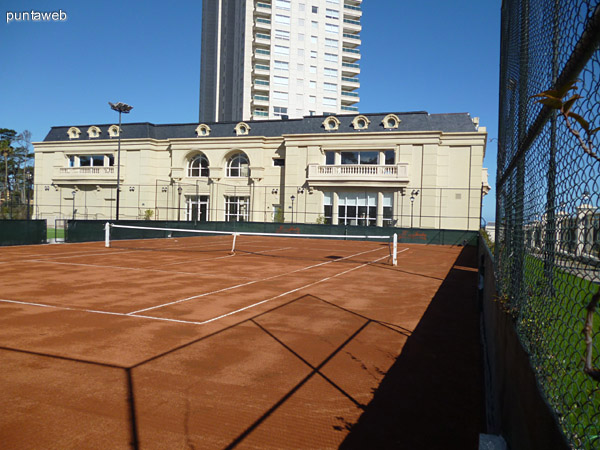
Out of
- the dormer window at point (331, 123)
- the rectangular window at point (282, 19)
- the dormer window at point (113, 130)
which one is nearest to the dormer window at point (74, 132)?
the dormer window at point (113, 130)

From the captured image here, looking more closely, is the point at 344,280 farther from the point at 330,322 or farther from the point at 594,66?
the point at 594,66

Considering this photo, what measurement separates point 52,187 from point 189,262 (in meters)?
39.6

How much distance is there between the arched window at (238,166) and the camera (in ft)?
148

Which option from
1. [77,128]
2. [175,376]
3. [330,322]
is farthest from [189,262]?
[77,128]

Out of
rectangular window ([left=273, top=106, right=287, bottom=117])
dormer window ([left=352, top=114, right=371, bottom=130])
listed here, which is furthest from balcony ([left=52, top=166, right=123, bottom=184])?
rectangular window ([left=273, top=106, right=287, bottom=117])

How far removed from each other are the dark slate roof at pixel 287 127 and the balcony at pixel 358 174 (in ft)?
11.0

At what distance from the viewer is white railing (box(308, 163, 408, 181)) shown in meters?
38.1

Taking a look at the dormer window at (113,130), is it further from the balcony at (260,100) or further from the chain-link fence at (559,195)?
the chain-link fence at (559,195)

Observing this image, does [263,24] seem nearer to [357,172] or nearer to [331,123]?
[331,123]

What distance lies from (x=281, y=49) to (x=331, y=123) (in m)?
32.6

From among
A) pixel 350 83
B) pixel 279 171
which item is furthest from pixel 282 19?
pixel 279 171

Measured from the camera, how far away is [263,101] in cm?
6894

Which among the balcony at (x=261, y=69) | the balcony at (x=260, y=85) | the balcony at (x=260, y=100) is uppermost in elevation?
the balcony at (x=261, y=69)

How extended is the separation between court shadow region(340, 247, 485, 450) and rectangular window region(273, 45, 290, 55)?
6623 centimetres
